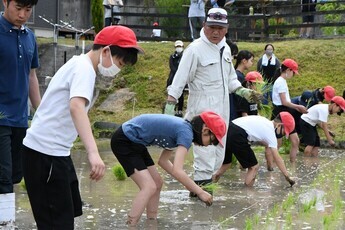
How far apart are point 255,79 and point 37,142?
251 inches

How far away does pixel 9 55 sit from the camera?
6.20 metres

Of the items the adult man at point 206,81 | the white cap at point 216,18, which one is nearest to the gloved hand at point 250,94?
the adult man at point 206,81

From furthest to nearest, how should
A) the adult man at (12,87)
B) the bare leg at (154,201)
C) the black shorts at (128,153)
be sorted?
1. the bare leg at (154,201)
2. the black shorts at (128,153)
3. the adult man at (12,87)

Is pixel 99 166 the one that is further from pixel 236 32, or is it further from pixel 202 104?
pixel 236 32

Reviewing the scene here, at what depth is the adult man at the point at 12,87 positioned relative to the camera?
6102mm

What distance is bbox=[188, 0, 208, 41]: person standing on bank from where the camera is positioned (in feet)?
68.5

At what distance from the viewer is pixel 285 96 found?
1284cm

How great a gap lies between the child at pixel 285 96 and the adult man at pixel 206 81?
4.24m

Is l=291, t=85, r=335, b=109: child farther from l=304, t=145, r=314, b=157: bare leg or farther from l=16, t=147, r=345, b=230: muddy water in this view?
l=16, t=147, r=345, b=230: muddy water

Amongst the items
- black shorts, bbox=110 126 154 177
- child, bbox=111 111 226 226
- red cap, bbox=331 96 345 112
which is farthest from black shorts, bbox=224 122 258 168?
red cap, bbox=331 96 345 112

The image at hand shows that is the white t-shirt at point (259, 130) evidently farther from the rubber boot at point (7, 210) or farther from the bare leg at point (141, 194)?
the rubber boot at point (7, 210)

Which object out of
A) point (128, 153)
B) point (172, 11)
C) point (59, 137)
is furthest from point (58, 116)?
point (172, 11)

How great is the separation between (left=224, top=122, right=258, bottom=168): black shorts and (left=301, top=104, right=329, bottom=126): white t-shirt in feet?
13.0

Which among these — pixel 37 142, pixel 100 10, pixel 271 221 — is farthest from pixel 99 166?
pixel 100 10
